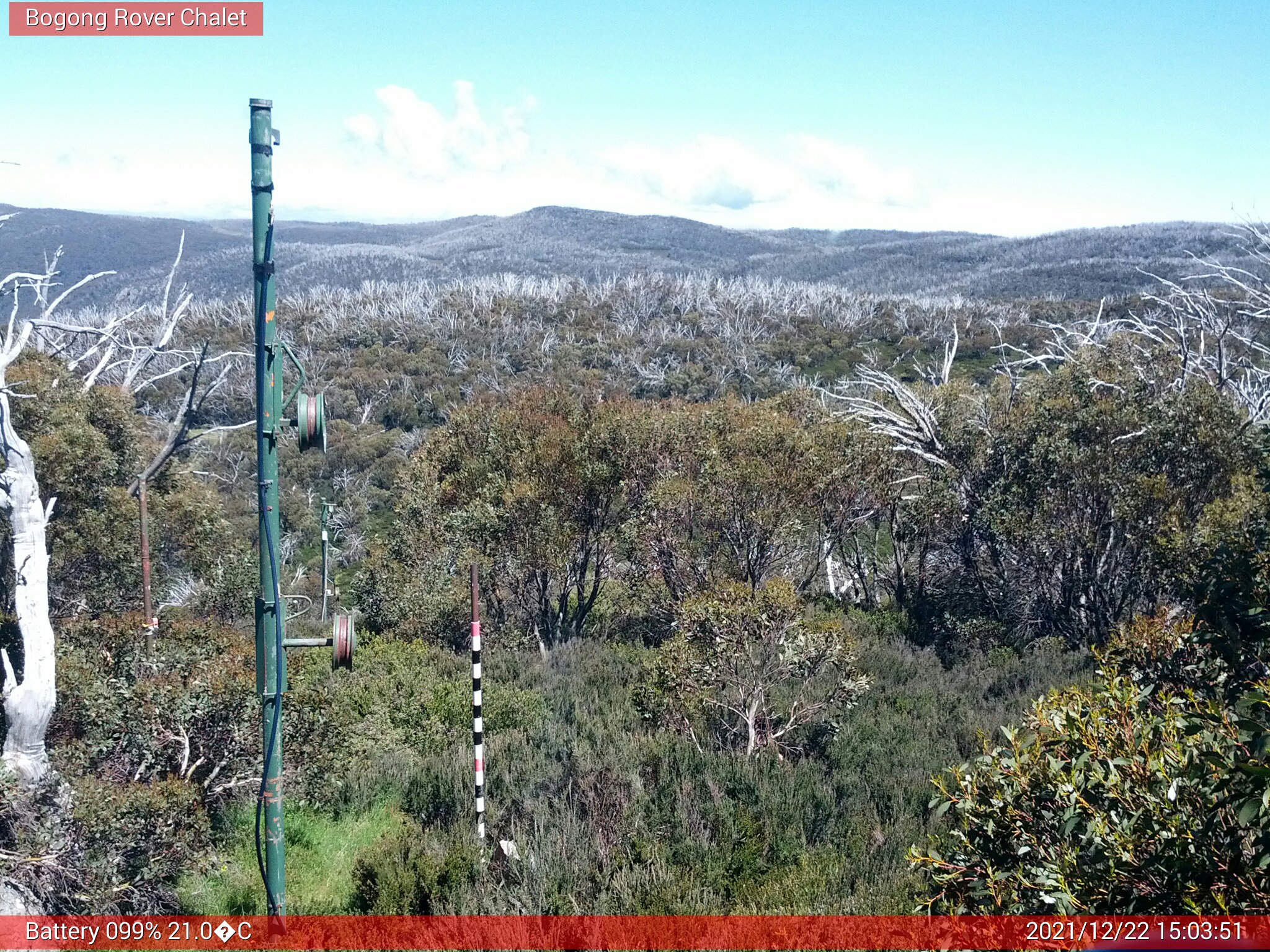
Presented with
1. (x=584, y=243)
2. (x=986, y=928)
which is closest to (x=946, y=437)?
(x=986, y=928)

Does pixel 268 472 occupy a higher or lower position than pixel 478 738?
higher

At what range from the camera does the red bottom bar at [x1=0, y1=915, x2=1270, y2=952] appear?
5473 millimetres

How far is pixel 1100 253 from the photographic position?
89688mm

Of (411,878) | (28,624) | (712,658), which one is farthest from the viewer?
(712,658)

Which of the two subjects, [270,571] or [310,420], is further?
[270,571]

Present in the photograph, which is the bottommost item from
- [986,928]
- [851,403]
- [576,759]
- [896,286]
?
[576,759]

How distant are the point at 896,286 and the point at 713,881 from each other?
9548cm

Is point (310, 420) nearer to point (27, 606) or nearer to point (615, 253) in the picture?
point (27, 606)

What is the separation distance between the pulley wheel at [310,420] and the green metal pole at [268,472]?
0.61 feet

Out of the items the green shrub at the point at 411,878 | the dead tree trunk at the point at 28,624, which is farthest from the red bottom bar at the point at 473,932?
the dead tree trunk at the point at 28,624

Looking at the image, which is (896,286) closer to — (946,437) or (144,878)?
(946,437)

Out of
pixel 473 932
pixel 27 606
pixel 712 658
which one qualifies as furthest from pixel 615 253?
pixel 473 932

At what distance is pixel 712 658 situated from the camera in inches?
383

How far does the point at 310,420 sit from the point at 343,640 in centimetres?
118
